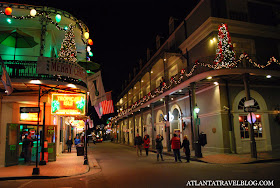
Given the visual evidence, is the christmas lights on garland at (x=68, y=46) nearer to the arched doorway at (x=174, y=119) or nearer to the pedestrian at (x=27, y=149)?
the pedestrian at (x=27, y=149)

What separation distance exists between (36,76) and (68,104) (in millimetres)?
2855

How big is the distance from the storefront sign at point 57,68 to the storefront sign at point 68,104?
2771 mm

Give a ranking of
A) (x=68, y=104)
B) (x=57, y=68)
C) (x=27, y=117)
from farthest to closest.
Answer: (x=68, y=104) → (x=27, y=117) → (x=57, y=68)

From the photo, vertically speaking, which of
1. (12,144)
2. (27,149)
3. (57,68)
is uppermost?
(57,68)

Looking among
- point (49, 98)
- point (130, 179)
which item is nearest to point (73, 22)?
point (49, 98)

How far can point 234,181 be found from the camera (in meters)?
7.89

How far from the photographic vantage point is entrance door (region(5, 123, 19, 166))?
13.2 meters

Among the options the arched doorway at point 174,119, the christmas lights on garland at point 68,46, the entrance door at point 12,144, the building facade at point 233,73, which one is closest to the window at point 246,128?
the building facade at point 233,73

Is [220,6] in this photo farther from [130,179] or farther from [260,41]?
[130,179]

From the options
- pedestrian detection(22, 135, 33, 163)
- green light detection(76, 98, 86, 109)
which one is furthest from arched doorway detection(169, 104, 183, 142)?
pedestrian detection(22, 135, 33, 163)

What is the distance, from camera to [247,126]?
58.9ft

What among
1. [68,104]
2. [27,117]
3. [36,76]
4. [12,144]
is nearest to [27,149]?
[12,144]

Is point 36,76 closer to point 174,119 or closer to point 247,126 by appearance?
point 247,126

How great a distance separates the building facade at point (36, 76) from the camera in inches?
491
